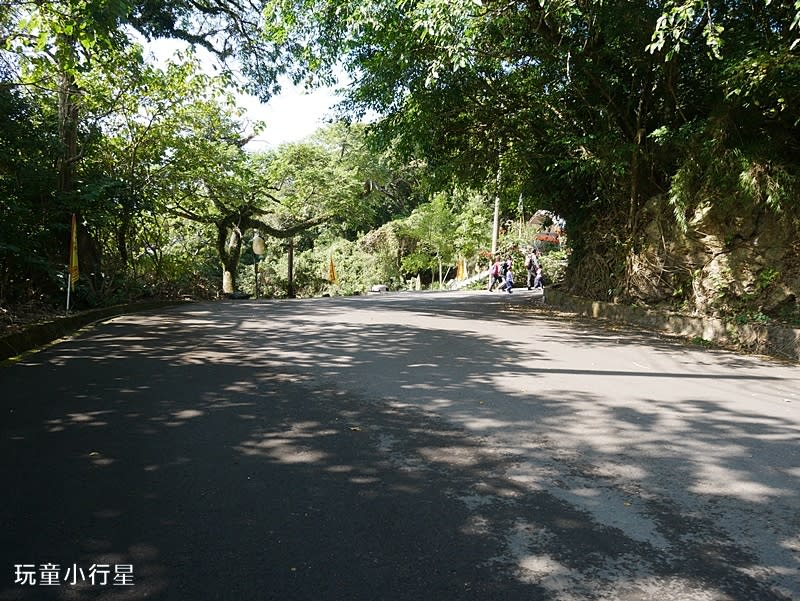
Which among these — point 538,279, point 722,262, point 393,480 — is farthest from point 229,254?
point 393,480

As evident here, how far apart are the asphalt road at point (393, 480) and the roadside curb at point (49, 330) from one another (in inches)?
24.0

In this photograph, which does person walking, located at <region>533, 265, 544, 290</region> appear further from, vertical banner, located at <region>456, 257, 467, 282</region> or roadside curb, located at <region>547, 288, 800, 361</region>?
roadside curb, located at <region>547, 288, 800, 361</region>

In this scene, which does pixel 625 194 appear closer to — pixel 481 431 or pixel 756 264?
pixel 756 264

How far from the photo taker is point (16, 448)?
14.6 ft

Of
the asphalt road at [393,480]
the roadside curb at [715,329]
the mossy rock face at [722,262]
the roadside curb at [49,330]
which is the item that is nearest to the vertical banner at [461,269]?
the roadside curb at [715,329]

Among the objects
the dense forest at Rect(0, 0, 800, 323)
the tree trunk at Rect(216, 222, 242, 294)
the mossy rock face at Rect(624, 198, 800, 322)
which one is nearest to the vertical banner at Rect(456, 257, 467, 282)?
the tree trunk at Rect(216, 222, 242, 294)

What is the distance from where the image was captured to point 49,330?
31.8ft

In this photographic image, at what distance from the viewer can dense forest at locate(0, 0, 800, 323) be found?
998 centimetres

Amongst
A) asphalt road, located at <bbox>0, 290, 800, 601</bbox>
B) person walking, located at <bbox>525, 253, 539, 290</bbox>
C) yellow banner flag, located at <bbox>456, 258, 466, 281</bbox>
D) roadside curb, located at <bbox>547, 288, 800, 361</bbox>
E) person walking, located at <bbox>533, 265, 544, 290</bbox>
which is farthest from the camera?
yellow banner flag, located at <bbox>456, 258, 466, 281</bbox>

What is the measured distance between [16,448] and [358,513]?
8.74 feet

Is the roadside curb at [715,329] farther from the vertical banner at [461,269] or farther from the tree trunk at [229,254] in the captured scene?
the vertical banner at [461,269]

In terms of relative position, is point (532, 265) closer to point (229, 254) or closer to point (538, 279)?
point (538, 279)

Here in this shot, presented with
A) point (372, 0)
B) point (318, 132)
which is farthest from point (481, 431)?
point (318, 132)

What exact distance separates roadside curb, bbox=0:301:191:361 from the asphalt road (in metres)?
0.61
